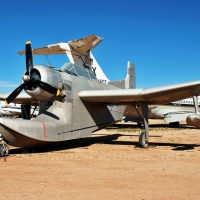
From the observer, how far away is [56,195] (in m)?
5.23

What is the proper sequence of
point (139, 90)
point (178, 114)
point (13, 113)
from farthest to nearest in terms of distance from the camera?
point (13, 113)
point (178, 114)
point (139, 90)

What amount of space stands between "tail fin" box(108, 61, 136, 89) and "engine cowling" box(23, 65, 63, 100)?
30.0 ft

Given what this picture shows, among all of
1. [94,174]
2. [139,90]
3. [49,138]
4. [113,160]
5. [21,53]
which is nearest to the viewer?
[94,174]

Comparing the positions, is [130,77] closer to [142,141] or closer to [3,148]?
[142,141]

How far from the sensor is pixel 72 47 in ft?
108

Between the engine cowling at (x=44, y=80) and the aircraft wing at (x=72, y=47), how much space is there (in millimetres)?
19088

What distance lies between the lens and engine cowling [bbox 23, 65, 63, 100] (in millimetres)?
11555

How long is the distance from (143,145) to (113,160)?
4.11 m

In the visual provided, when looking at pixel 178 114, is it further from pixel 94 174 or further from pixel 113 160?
pixel 94 174

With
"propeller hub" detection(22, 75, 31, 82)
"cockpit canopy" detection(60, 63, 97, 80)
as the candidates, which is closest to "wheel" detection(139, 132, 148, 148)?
"cockpit canopy" detection(60, 63, 97, 80)

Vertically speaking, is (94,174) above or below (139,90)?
below

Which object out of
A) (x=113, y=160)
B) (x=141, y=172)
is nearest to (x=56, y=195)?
(x=141, y=172)

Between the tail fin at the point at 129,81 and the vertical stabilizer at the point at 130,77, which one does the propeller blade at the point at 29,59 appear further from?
the vertical stabilizer at the point at 130,77

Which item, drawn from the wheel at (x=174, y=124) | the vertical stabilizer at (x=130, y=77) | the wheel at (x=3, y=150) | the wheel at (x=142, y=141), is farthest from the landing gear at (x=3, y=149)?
the wheel at (x=174, y=124)
